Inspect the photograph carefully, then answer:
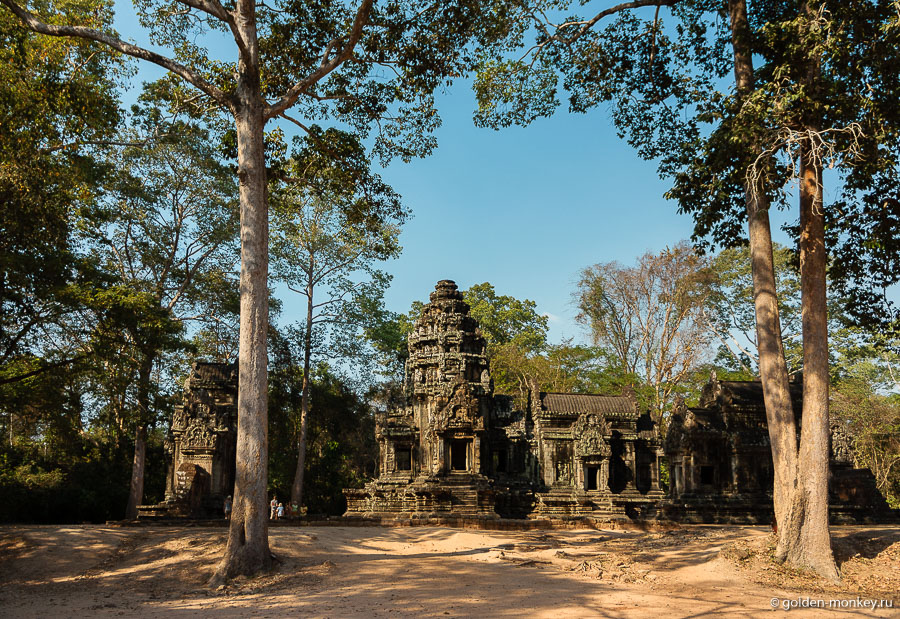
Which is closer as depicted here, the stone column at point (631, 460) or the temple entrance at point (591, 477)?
the temple entrance at point (591, 477)

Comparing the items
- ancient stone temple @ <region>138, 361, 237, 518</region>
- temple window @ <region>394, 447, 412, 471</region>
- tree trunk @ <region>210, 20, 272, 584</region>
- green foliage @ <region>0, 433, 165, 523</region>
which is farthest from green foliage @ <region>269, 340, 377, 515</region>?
tree trunk @ <region>210, 20, 272, 584</region>

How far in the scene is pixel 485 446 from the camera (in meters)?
23.8

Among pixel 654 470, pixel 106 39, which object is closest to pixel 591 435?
pixel 654 470

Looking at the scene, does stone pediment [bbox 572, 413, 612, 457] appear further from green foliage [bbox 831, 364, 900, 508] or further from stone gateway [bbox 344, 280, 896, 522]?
green foliage [bbox 831, 364, 900, 508]

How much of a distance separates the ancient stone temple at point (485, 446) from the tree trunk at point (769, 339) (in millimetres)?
11361

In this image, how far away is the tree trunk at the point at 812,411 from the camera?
1033 cm

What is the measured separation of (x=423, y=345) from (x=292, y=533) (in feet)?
45.6

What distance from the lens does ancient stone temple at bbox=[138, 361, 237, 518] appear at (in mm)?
20359

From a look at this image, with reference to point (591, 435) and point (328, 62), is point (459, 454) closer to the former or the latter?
point (591, 435)

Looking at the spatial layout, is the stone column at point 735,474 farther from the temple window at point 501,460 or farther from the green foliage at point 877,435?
the green foliage at point 877,435

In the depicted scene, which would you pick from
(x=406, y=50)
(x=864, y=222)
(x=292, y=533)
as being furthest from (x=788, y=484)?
(x=406, y=50)

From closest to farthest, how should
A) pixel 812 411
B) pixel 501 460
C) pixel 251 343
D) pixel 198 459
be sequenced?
pixel 812 411 < pixel 251 343 < pixel 198 459 < pixel 501 460

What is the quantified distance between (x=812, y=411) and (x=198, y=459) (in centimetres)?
1931

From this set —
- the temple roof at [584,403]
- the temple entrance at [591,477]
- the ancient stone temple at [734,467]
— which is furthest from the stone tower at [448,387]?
the ancient stone temple at [734,467]
